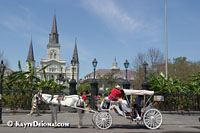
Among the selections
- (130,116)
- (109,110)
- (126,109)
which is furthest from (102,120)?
(130,116)

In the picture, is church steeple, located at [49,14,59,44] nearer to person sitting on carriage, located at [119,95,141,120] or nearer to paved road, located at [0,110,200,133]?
paved road, located at [0,110,200,133]

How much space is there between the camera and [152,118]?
10.4 meters

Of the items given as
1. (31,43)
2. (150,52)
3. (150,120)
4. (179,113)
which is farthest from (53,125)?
(31,43)

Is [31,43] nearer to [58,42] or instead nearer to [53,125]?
[58,42]

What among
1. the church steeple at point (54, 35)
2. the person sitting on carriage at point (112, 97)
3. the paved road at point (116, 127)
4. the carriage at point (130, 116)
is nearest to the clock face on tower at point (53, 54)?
the church steeple at point (54, 35)

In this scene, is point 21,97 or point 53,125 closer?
point 53,125

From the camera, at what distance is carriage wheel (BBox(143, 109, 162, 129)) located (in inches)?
409

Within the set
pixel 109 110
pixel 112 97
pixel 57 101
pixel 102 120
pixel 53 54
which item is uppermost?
pixel 53 54

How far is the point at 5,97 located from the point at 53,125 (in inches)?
366

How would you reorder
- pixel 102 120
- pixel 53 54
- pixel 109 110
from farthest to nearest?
pixel 53 54 → pixel 109 110 → pixel 102 120

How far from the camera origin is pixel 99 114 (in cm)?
1000

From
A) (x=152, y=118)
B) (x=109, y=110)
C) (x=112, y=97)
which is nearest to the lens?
(x=152, y=118)

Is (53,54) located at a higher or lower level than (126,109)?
higher

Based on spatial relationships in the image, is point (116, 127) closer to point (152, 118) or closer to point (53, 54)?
point (152, 118)
